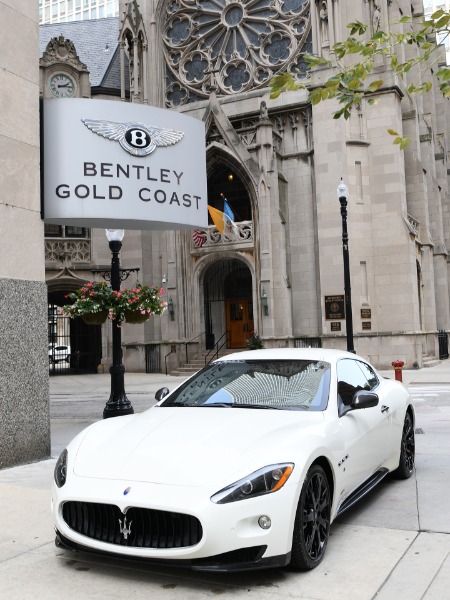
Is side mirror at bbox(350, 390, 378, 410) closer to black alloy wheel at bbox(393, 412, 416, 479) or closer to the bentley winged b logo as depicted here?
black alloy wheel at bbox(393, 412, 416, 479)

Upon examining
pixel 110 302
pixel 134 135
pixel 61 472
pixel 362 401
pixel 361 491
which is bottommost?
pixel 361 491

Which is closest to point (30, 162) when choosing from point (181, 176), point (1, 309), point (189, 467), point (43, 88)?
point (1, 309)

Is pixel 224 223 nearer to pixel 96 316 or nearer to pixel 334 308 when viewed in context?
pixel 334 308

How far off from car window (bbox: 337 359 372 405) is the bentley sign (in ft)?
15.2

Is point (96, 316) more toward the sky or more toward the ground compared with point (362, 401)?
more toward the sky

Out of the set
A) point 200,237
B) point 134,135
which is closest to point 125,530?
point 134,135

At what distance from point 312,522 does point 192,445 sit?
955mm

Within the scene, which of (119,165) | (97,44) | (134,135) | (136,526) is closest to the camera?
(136,526)

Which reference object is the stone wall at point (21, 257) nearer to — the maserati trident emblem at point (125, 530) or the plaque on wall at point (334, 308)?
the maserati trident emblem at point (125, 530)

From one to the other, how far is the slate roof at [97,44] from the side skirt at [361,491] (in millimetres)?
31711

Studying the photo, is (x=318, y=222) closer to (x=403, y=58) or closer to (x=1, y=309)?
(x=403, y=58)

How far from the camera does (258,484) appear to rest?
3.98m

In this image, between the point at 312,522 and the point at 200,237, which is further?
the point at 200,237

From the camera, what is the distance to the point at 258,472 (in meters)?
4.04
